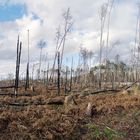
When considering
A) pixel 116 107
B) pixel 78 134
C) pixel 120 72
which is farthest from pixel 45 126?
pixel 120 72

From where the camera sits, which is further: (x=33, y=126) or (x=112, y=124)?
(x=112, y=124)

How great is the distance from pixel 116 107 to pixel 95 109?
0.80m

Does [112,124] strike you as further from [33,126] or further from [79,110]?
[33,126]

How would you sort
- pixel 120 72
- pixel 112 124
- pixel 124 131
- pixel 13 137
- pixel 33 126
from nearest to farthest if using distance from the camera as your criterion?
pixel 13 137, pixel 33 126, pixel 124 131, pixel 112 124, pixel 120 72

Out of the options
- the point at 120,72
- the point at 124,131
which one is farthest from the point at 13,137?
the point at 120,72

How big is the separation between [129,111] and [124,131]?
1.70m

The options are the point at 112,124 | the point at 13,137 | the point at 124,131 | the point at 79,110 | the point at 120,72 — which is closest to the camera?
the point at 13,137

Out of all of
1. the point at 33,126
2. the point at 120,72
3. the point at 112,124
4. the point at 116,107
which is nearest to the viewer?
the point at 33,126

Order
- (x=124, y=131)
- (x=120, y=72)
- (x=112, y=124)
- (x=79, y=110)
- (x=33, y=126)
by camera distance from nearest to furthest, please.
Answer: (x=33, y=126)
(x=124, y=131)
(x=112, y=124)
(x=79, y=110)
(x=120, y=72)

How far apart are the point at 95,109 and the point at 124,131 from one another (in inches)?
72.0

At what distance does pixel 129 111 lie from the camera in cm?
981

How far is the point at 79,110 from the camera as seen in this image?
9617mm

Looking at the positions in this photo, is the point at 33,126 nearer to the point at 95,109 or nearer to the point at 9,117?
the point at 9,117

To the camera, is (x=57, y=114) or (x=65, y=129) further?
(x=57, y=114)
